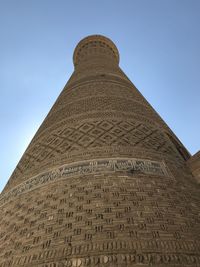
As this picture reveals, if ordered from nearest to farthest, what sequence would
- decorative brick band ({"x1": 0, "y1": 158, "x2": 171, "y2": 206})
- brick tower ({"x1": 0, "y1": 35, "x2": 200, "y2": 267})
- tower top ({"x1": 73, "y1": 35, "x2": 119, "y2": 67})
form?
brick tower ({"x1": 0, "y1": 35, "x2": 200, "y2": 267}) < decorative brick band ({"x1": 0, "y1": 158, "x2": 171, "y2": 206}) < tower top ({"x1": 73, "y1": 35, "x2": 119, "y2": 67})

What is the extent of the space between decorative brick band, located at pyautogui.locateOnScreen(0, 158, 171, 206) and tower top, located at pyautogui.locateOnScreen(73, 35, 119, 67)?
5.17 m

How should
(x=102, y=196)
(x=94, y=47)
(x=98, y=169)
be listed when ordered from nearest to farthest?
1. (x=102, y=196)
2. (x=98, y=169)
3. (x=94, y=47)

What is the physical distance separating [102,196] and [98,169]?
43cm

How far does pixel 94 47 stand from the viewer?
Result: 7941mm

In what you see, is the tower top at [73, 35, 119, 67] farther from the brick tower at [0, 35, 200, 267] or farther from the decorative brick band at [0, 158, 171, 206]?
the decorative brick band at [0, 158, 171, 206]

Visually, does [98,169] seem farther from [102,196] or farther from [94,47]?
[94,47]

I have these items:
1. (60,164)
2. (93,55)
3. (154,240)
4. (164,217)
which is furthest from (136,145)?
(93,55)

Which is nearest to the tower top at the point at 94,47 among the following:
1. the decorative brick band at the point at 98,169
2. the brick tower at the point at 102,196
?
the brick tower at the point at 102,196

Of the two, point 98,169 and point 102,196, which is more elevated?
point 98,169

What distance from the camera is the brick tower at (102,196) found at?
6.45ft


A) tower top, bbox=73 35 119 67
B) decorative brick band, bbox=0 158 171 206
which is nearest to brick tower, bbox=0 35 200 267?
decorative brick band, bbox=0 158 171 206

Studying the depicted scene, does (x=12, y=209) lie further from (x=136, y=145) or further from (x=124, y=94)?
(x=124, y=94)

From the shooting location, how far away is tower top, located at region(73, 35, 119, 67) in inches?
308

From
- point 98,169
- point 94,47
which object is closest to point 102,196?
point 98,169
